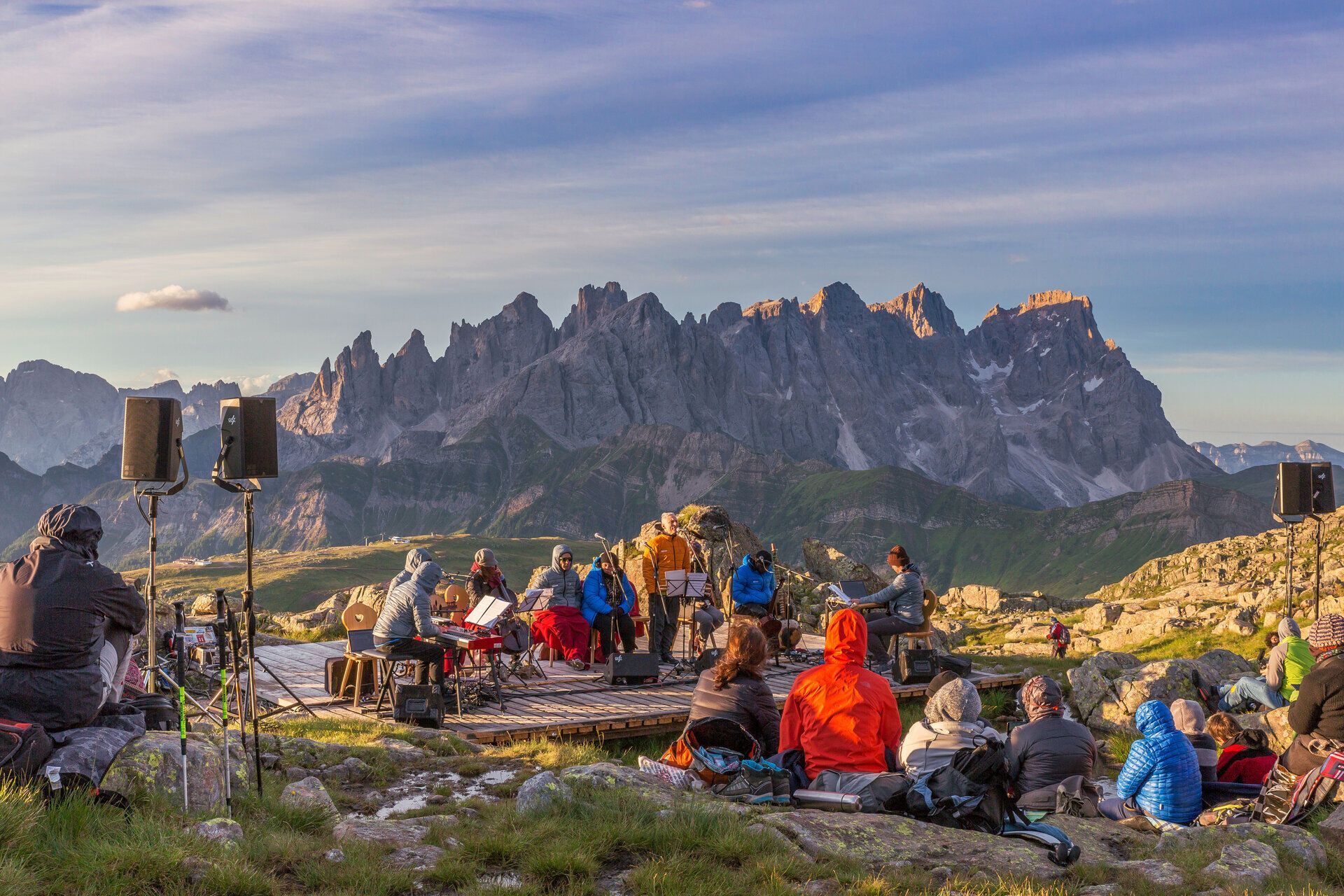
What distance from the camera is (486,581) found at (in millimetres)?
16891

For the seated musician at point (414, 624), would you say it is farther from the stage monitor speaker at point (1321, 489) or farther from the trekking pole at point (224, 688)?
the stage monitor speaker at point (1321, 489)

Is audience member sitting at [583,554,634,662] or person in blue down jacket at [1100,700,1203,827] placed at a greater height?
audience member sitting at [583,554,634,662]

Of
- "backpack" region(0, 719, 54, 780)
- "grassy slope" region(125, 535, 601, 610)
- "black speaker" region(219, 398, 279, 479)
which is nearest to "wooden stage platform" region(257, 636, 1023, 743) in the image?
"black speaker" region(219, 398, 279, 479)

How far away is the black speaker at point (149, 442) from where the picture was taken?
439 inches

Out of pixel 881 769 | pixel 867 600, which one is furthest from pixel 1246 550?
pixel 881 769

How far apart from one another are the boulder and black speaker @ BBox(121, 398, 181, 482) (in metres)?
4.12

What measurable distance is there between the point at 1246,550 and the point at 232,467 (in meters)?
91.4

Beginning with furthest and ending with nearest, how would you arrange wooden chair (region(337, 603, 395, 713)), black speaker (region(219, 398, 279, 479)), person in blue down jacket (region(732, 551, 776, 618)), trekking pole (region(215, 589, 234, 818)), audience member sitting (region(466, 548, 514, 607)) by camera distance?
1. person in blue down jacket (region(732, 551, 776, 618))
2. audience member sitting (region(466, 548, 514, 607))
3. wooden chair (region(337, 603, 395, 713))
4. black speaker (region(219, 398, 279, 479))
5. trekking pole (region(215, 589, 234, 818))

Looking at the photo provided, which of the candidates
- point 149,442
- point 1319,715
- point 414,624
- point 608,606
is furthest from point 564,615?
point 1319,715

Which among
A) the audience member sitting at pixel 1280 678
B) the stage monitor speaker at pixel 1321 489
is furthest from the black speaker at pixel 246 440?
the stage monitor speaker at pixel 1321 489

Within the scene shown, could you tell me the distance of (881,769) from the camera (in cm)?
828

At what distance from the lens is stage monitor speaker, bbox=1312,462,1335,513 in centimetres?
1961

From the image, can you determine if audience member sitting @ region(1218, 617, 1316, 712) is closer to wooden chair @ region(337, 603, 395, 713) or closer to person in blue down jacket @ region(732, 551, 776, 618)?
person in blue down jacket @ region(732, 551, 776, 618)

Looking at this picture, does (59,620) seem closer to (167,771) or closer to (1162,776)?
(167,771)
